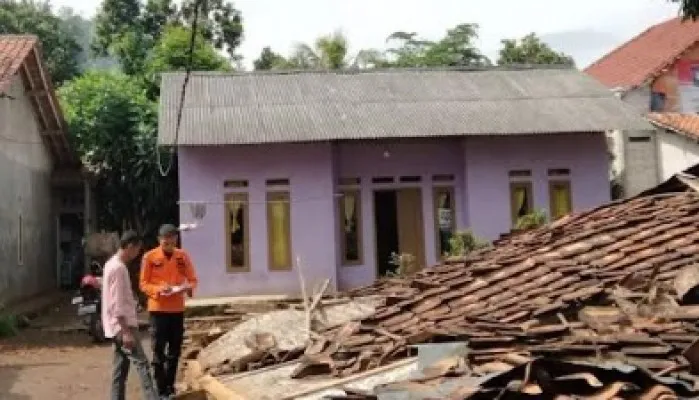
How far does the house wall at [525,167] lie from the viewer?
17.9 metres

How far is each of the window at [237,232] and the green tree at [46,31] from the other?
2215 centimetres

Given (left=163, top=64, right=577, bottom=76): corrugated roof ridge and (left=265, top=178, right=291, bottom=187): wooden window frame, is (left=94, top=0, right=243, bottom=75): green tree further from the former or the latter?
(left=265, top=178, right=291, bottom=187): wooden window frame

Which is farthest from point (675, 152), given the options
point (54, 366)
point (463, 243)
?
point (54, 366)

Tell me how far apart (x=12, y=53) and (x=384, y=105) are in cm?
816

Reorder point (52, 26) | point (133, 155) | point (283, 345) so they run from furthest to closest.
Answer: point (52, 26)
point (133, 155)
point (283, 345)

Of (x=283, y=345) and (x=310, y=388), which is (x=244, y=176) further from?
(x=310, y=388)

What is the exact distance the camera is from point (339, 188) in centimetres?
1786

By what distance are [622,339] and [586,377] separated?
1137 millimetres

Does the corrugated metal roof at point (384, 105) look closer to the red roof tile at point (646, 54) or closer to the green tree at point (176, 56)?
the red roof tile at point (646, 54)

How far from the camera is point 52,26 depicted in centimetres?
3806

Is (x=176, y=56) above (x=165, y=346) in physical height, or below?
above

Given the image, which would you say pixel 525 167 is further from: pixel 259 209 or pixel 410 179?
pixel 259 209

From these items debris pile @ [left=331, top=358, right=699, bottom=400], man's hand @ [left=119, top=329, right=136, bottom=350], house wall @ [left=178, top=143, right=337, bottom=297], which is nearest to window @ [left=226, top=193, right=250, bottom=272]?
Answer: house wall @ [left=178, top=143, right=337, bottom=297]

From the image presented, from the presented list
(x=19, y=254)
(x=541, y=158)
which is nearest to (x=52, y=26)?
(x=19, y=254)
